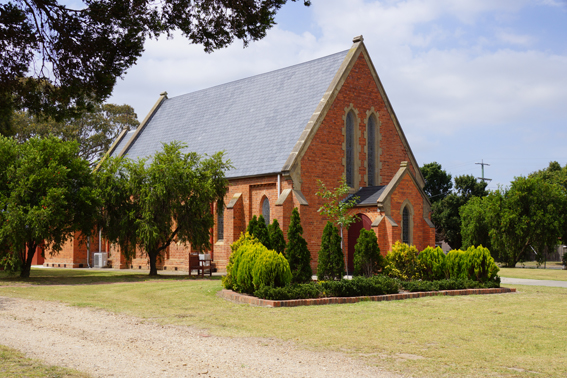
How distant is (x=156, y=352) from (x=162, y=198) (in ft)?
60.8

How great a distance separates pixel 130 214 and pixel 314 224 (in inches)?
378

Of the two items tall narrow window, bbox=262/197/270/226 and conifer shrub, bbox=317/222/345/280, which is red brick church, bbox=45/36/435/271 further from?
conifer shrub, bbox=317/222/345/280

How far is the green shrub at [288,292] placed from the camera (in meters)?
15.8

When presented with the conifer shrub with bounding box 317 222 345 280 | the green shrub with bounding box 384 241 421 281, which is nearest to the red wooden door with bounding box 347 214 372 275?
the green shrub with bounding box 384 241 421 281

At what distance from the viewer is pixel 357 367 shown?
8172 mm

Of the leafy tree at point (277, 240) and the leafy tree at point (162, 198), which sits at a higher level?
the leafy tree at point (162, 198)

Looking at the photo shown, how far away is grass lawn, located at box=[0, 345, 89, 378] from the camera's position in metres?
7.46

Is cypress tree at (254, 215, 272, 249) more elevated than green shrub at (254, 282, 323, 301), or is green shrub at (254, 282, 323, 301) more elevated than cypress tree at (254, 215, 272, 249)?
cypress tree at (254, 215, 272, 249)

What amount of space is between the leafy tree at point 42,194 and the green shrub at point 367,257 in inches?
525

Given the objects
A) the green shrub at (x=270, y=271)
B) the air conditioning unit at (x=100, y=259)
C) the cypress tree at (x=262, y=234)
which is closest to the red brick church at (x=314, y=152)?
the air conditioning unit at (x=100, y=259)

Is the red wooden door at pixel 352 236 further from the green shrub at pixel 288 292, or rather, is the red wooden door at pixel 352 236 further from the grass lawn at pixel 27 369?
the grass lawn at pixel 27 369

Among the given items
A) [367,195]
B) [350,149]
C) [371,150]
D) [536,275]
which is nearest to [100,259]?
[350,149]

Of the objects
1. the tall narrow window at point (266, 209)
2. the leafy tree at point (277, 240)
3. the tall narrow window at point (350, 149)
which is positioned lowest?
the leafy tree at point (277, 240)

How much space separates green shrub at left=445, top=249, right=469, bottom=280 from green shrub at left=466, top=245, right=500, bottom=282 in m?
0.17
